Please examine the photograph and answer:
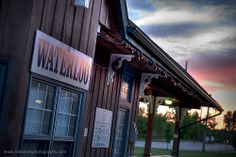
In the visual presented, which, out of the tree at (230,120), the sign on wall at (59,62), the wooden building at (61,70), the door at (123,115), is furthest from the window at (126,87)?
the tree at (230,120)

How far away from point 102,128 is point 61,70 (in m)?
3.89

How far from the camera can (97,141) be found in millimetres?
9641

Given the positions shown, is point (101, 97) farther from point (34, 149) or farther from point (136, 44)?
point (34, 149)

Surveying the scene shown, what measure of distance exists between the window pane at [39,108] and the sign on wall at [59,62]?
7.9 inches

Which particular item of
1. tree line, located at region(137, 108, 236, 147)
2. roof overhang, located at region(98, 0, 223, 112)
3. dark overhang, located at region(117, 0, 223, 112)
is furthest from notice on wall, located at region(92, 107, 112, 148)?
tree line, located at region(137, 108, 236, 147)

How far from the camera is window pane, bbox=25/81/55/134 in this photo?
18.4ft

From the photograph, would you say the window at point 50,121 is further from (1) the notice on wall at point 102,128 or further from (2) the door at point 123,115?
(2) the door at point 123,115

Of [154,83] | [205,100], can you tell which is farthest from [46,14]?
[205,100]

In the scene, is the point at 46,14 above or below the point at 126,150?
above

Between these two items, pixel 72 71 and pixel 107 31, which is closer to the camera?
pixel 72 71

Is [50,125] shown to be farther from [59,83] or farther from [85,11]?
[85,11]

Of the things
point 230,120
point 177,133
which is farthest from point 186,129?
point 177,133

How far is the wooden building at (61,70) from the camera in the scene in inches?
202

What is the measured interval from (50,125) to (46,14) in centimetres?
158
